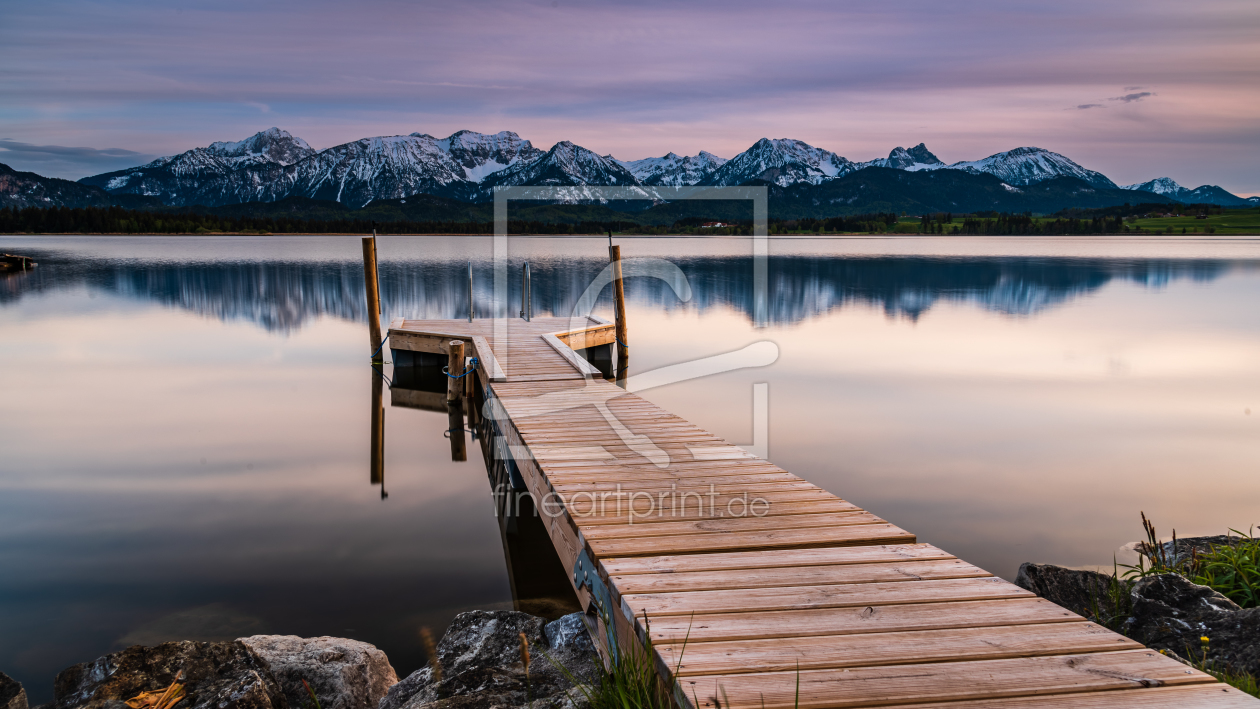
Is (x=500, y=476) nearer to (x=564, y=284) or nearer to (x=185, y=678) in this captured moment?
(x=185, y=678)

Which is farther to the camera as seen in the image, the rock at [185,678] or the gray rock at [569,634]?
the gray rock at [569,634]

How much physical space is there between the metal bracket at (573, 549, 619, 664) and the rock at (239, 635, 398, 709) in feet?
4.19

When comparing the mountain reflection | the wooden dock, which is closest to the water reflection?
the mountain reflection

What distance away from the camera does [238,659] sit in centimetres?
429

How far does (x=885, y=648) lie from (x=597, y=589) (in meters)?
1.51

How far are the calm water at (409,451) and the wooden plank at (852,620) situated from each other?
8.63 feet

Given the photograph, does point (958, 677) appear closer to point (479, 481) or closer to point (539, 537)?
point (539, 537)

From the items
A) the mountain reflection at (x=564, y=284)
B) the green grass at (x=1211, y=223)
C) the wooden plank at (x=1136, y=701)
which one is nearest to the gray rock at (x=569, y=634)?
the wooden plank at (x=1136, y=701)

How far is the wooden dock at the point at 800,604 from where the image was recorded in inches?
111

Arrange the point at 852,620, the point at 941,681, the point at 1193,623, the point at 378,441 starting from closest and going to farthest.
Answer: the point at 941,681 < the point at 852,620 < the point at 1193,623 < the point at 378,441

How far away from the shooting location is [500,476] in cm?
899

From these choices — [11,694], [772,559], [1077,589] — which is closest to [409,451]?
[11,694]

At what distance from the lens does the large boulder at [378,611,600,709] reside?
3928 mm

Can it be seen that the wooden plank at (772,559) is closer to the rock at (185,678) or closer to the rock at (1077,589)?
the rock at (1077,589)
